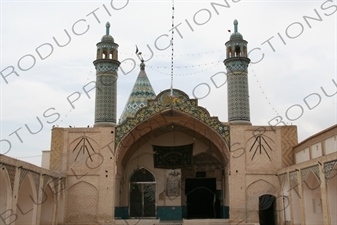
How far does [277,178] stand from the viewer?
1559 cm

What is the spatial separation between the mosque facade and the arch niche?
0.14 ft

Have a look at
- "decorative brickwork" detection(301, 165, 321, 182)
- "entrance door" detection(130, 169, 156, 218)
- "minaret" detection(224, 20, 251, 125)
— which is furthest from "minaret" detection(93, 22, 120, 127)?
"decorative brickwork" detection(301, 165, 321, 182)

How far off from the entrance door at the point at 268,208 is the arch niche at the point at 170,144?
186 cm

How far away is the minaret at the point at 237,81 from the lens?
17.5m

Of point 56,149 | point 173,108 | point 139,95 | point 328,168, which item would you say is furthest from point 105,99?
point 328,168

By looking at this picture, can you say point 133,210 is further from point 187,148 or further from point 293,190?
point 293,190

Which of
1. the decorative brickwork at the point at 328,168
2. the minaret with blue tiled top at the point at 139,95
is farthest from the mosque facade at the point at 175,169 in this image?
the minaret with blue tiled top at the point at 139,95

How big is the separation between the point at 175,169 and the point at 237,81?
481cm

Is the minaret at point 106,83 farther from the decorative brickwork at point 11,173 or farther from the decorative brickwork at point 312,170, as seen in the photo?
the decorative brickwork at point 312,170

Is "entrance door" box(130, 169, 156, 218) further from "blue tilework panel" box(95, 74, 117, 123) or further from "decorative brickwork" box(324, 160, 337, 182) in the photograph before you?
"decorative brickwork" box(324, 160, 337, 182)

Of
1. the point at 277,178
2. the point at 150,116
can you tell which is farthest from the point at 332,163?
the point at 150,116

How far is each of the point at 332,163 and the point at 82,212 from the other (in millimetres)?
9514

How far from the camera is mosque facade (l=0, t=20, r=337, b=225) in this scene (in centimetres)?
1247

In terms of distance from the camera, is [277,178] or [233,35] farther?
[233,35]
